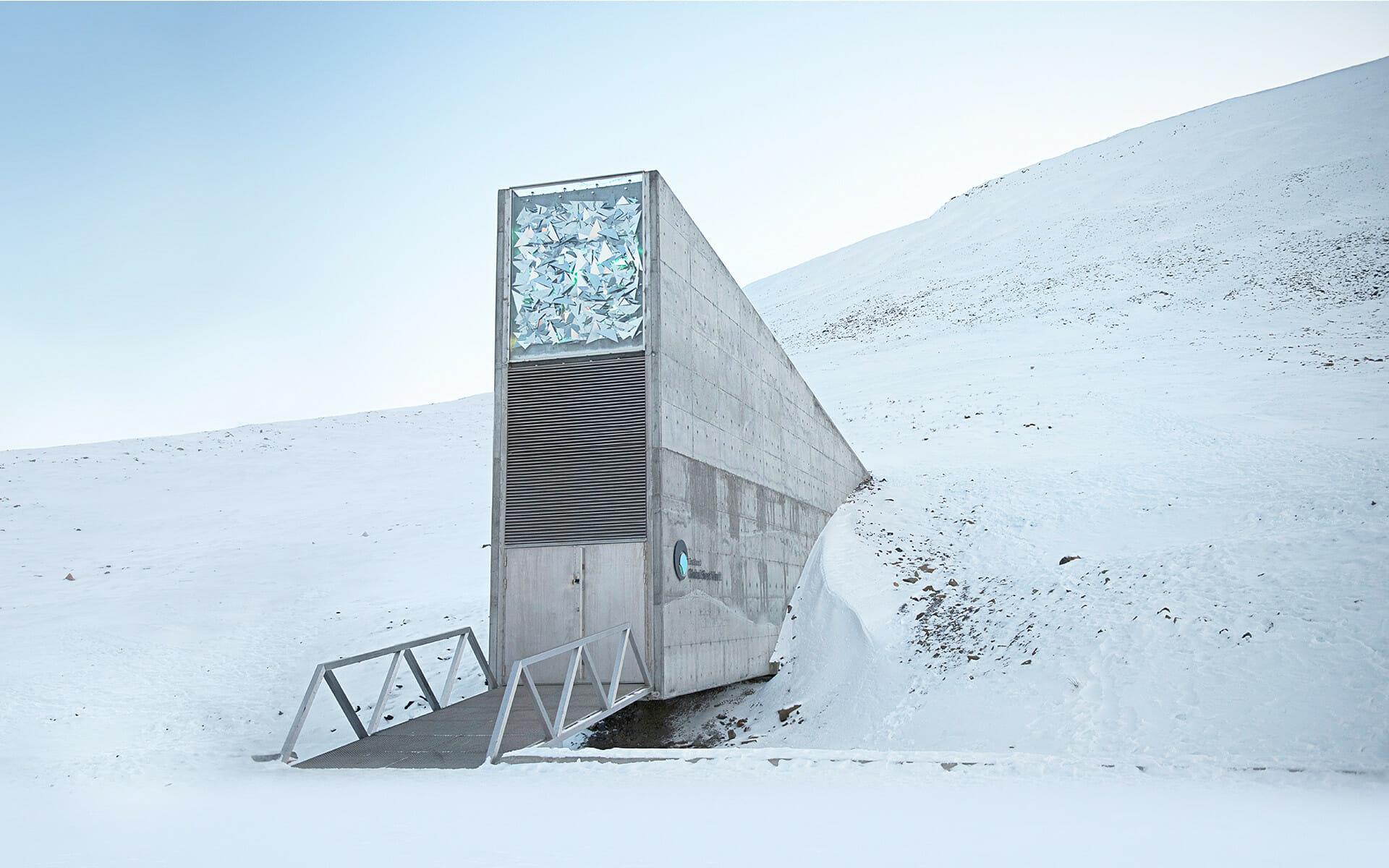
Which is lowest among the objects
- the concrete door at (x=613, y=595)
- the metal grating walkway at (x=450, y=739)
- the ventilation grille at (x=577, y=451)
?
the metal grating walkway at (x=450, y=739)

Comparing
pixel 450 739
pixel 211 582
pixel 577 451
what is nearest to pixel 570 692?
pixel 450 739

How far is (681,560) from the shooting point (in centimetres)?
982

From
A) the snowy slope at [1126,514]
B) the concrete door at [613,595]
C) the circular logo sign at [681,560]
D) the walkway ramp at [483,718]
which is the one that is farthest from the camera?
the circular logo sign at [681,560]

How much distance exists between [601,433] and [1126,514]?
825cm

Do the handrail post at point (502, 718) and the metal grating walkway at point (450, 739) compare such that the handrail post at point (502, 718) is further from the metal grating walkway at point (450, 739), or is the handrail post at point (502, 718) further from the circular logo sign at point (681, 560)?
the circular logo sign at point (681, 560)

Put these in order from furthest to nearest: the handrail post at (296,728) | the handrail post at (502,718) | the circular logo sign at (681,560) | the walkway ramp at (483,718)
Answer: the circular logo sign at (681,560) < the handrail post at (296,728) < the walkway ramp at (483,718) < the handrail post at (502,718)

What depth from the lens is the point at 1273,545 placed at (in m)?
10.0

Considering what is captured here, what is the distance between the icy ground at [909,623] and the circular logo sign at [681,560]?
229 centimetres

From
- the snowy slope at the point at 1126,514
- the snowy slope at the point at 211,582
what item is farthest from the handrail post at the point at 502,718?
the snowy slope at the point at 1126,514

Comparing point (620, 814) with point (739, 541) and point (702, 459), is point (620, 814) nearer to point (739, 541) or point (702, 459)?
point (702, 459)

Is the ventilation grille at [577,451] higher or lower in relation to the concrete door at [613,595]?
higher

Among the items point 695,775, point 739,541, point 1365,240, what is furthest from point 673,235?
point 1365,240

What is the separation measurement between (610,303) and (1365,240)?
36.0 m

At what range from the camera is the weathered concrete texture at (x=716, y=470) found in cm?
959
